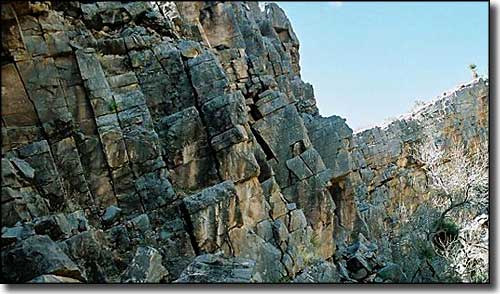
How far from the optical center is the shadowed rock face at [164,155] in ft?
16.5

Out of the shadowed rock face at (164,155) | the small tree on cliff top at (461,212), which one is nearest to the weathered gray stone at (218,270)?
the shadowed rock face at (164,155)

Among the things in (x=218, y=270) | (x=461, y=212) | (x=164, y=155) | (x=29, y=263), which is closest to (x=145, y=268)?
(x=218, y=270)

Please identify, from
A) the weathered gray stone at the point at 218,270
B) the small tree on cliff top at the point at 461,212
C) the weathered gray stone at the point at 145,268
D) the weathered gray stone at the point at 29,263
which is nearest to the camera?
the weathered gray stone at the point at 29,263

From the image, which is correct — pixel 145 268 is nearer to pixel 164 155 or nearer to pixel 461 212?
pixel 164 155

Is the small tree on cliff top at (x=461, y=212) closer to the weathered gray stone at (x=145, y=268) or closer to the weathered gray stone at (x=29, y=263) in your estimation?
the weathered gray stone at (x=145, y=268)

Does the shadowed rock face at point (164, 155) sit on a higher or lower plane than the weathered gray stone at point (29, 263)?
higher

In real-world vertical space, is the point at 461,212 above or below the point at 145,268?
above

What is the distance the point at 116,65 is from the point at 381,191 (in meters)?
5.66

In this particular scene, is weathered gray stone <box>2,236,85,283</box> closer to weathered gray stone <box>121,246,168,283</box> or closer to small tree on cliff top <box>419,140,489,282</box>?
weathered gray stone <box>121,246,168,283</box>

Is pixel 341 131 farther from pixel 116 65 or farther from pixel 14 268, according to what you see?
pixel 14 268

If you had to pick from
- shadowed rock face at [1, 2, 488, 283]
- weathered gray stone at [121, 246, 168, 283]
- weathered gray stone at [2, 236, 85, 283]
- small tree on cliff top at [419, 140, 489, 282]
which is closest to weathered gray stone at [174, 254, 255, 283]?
shadowed rock face at [1, 2, 488, 283]

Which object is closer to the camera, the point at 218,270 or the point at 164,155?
the point at 218,270

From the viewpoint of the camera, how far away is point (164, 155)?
5992 mm

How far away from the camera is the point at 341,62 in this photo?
5.49 metres
